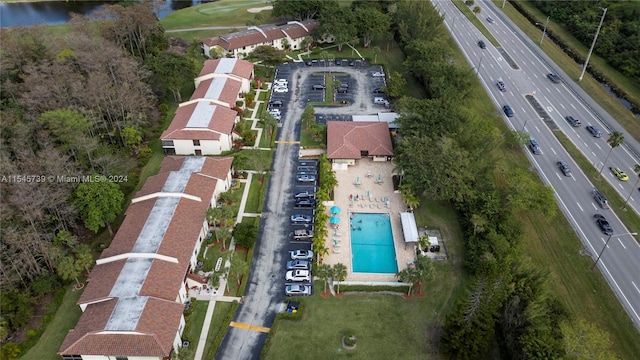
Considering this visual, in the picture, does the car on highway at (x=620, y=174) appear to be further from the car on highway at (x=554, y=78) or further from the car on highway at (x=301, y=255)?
the car on highway at (x=301, y=255)

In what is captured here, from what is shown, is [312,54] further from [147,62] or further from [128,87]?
[128,87]

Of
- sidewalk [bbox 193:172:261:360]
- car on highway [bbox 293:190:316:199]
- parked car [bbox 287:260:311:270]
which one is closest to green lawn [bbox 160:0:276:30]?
car on highway [bbox 293:190:316:199]

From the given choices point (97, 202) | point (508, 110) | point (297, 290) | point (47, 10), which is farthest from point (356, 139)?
point (47, 10)

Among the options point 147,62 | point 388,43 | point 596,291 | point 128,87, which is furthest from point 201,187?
point 388,43

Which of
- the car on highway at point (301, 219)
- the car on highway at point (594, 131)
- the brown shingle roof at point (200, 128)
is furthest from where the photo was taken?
the car on highway at point (594, 131)

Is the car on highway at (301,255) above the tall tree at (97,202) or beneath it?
beneath

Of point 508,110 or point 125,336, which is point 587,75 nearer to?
point 508,110

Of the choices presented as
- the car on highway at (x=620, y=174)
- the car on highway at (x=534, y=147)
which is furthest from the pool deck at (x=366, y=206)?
the car on highway at (x=620, y=174)
